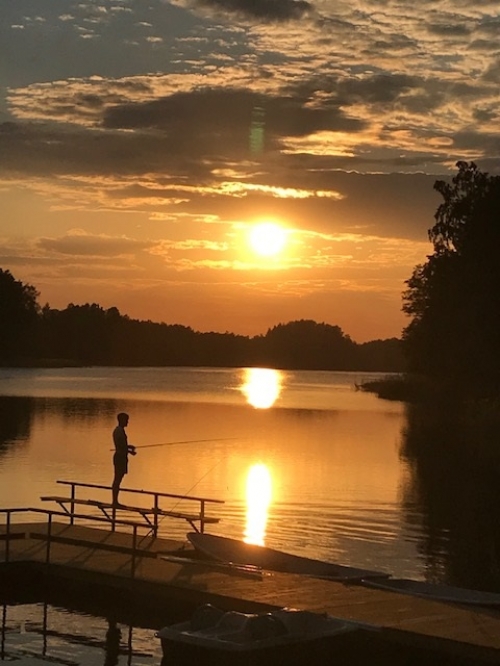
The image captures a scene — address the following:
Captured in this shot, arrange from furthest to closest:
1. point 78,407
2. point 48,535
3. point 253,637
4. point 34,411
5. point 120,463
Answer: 1. point 78,407
2. point 34,411
3. point 120,463
4. point 48,535
5. point 253,637

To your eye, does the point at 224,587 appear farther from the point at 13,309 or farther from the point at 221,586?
the point at 13,309

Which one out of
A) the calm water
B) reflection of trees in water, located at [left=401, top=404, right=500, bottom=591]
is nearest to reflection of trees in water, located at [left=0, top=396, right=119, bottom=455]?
the calm water

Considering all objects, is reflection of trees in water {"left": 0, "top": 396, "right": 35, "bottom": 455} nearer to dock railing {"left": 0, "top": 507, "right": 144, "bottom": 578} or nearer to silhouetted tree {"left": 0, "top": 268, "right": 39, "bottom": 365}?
dock railing {"left": 0, "top": 507, "right": 144, "bottom": 578}

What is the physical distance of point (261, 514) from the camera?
104ft

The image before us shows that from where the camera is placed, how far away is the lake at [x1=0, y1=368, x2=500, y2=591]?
27578 millimetres

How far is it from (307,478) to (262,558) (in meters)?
19.8

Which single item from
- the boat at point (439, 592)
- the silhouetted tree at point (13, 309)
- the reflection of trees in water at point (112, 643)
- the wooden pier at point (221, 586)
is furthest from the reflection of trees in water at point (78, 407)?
the silhouetted tree at point (13, 309)

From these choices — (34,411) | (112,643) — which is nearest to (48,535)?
(112,643)

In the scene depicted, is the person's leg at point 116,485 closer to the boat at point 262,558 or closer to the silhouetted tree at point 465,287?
the boat at point 262,558

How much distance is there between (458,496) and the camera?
38.3 metres

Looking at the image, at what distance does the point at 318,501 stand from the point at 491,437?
1132 inches

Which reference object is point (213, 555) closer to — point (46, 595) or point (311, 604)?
point (46, 595)

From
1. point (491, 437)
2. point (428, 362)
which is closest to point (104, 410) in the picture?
point (428, 362)

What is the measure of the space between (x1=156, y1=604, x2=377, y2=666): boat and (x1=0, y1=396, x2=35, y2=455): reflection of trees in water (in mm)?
32543
